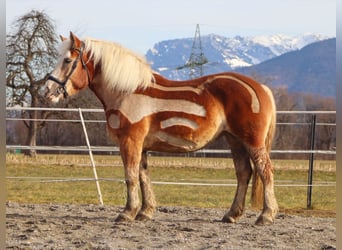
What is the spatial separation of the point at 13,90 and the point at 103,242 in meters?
21.4

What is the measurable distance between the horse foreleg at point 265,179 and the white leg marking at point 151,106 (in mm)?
693

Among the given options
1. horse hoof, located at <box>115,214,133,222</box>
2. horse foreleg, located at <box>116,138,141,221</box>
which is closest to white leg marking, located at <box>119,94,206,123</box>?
horse foreleg, located at <box>116,138,141,221</box>

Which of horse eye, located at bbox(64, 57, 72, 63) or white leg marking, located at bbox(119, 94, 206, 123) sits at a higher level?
horse eye, located at bbox(64, 57, 72, 63)

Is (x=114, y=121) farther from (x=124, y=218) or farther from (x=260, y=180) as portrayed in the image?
(x=260, y=180)

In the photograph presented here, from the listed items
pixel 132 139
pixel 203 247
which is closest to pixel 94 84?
pixel 132 139

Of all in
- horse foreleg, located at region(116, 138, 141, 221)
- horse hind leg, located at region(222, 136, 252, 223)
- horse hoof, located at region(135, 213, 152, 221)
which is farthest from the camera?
horse hind leg, located at region(222, 136, 252, 223)

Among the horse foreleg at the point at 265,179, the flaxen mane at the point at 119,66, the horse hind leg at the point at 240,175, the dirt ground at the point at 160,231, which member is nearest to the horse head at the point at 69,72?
the flaxen mane at the point at 119,66

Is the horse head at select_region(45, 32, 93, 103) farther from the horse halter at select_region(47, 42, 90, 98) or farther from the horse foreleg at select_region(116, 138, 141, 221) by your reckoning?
the horse foreleg at select_region(116, 138, 141, 221)

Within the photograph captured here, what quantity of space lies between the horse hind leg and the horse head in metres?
1.69

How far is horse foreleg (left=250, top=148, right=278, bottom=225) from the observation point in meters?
6.21

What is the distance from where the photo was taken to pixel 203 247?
4.98m

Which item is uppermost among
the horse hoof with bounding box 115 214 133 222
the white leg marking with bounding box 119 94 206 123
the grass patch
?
the white leg marking with bounding box 119 94 206 123

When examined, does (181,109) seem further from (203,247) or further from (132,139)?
(203,247)

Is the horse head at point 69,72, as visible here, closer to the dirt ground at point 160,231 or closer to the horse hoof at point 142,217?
the dirt ground at point 160,231
